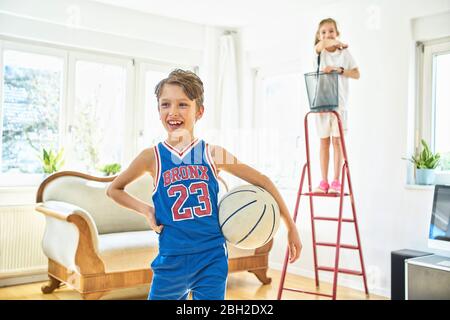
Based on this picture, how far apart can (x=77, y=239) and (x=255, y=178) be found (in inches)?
70.5

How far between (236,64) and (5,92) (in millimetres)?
2224

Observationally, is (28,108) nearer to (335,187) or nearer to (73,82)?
(73,82)

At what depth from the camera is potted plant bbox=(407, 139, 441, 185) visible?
3297 mm

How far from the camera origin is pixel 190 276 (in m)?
1.38

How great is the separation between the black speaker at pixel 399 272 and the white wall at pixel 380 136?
256mm

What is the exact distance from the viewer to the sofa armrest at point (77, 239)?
9.55 ft

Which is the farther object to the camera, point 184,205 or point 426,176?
point 426,176

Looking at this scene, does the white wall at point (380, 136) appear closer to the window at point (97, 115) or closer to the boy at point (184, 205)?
the window at point (97, 115)

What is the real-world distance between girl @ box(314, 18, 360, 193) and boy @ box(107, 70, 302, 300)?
1.75 m

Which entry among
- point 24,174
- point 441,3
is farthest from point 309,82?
point 24,174

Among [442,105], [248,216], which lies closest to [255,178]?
[248,216]

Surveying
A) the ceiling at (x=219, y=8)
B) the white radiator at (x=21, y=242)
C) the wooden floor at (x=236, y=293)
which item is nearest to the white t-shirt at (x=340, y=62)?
the ceiling at (x=219, y=8)

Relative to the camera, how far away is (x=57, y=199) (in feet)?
11.2

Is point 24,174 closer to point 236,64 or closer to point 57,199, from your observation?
point 57,199
